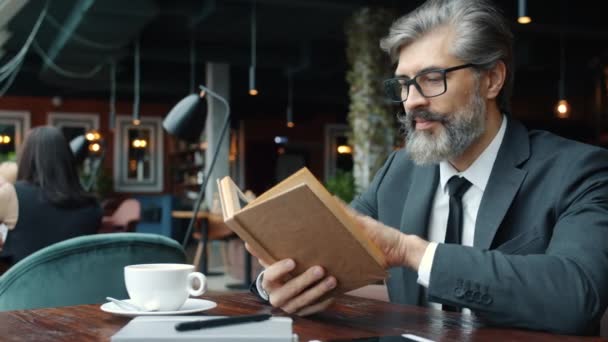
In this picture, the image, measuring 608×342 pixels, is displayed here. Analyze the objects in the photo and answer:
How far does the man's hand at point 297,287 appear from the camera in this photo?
1232 millimetres

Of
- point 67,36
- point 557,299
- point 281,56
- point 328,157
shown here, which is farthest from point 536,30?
point 557,299

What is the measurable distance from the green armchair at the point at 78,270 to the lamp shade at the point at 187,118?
4.46 ft

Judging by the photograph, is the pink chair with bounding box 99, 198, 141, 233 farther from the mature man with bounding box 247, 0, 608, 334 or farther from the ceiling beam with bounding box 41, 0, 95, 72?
the mature man with bounding box 247, 0, 608, 334

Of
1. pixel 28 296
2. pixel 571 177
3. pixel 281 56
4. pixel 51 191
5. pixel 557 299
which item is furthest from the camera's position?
pixel 281 56

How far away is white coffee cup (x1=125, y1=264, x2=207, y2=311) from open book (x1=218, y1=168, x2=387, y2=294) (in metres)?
0.16

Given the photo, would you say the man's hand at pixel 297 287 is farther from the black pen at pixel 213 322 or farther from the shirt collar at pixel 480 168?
the shirt collar at pixel 480 168

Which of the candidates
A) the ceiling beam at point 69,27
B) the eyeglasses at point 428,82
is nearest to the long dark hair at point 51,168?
the eyeglasses at point 428,82

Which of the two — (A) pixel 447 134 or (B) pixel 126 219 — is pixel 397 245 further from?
(B) pixel 126 219

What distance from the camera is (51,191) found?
3170 millimetres

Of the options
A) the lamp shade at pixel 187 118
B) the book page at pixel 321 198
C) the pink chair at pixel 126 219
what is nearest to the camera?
the book page at pixel 321 198

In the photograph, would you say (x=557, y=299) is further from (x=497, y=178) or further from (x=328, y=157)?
(x=328, y=157)

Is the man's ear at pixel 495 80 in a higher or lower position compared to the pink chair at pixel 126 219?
higher

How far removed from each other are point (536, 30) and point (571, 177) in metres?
9.46

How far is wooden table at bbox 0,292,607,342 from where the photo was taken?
3.58ft
